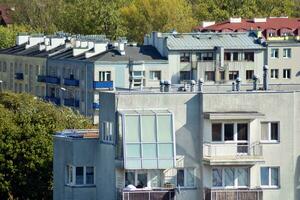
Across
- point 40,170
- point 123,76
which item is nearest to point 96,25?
point 123,76

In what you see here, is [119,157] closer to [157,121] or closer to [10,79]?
[157,121]

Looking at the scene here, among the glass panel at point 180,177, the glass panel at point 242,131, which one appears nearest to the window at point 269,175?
the glass panel at point 242,131

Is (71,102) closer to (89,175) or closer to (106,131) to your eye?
(89,175)

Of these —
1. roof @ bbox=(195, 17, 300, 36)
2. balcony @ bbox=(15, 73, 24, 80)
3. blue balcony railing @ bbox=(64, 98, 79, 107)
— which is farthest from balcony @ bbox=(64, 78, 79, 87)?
roof @ bbox=(195, 17, 300, 36)

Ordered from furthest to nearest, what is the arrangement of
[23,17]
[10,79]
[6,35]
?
[23,17] → [6,35] → [10,79]

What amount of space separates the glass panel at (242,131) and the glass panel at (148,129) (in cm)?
193

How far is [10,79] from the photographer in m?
114

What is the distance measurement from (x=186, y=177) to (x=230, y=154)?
108 cm

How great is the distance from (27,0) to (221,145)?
131 meters

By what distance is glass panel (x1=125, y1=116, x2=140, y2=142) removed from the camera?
37844 mm

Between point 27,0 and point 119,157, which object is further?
point 27,0

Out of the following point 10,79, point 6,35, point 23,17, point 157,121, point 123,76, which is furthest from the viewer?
point 23,17

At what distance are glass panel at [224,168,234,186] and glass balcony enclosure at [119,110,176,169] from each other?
1.31m

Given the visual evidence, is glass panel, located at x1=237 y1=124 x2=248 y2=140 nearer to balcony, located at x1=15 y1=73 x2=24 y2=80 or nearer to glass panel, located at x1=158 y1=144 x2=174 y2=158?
glass panel, located at x1=158 y1=144 x2=174 y2=158
